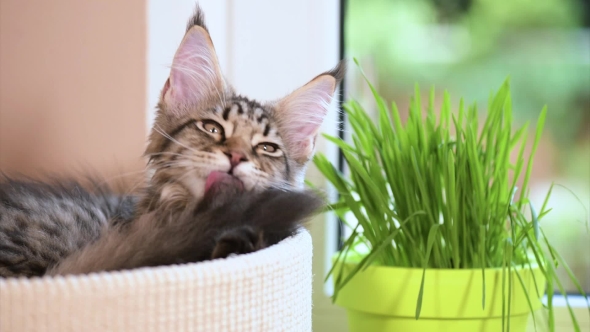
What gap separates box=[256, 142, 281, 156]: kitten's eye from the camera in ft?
3.16

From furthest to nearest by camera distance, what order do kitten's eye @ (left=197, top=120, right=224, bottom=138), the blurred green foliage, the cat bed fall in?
1. the blurred green foliage
2. kitten's eye @ (left=197, top=120, right=224, bottom=138)
3. the cat bed

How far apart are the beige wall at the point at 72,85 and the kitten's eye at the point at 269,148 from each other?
340 millimetres

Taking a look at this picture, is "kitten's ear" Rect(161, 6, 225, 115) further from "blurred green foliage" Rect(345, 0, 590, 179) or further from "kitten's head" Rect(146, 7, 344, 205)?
"blurred green foliage" Rect(345, 0, 590, 179)

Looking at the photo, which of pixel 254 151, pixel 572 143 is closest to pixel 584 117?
pixel 572 143

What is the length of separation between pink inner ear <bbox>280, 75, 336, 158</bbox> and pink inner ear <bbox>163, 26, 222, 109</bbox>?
147mm

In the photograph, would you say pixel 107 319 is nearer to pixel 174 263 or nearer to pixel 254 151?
pixel 174 263

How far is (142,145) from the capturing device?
1190 mm

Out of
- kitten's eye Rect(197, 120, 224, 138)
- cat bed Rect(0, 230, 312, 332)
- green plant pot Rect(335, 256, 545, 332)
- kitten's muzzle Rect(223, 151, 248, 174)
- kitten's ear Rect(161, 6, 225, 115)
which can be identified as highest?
kitten's ear Rect(161, 6, 225, 115)

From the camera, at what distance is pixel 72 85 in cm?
124

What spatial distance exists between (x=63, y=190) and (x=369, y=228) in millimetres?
584

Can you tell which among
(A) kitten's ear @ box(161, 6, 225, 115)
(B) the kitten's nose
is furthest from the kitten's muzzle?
(A) kitten's ear @ box(161, 6, 225, 115)

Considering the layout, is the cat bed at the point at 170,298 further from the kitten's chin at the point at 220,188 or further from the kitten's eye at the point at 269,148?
the kitten's eye at the point at 269,148

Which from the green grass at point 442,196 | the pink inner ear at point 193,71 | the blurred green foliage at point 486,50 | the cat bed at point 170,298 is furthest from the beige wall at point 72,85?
the blurred green foliage at point 486,50

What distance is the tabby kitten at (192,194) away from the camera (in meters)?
0.67
